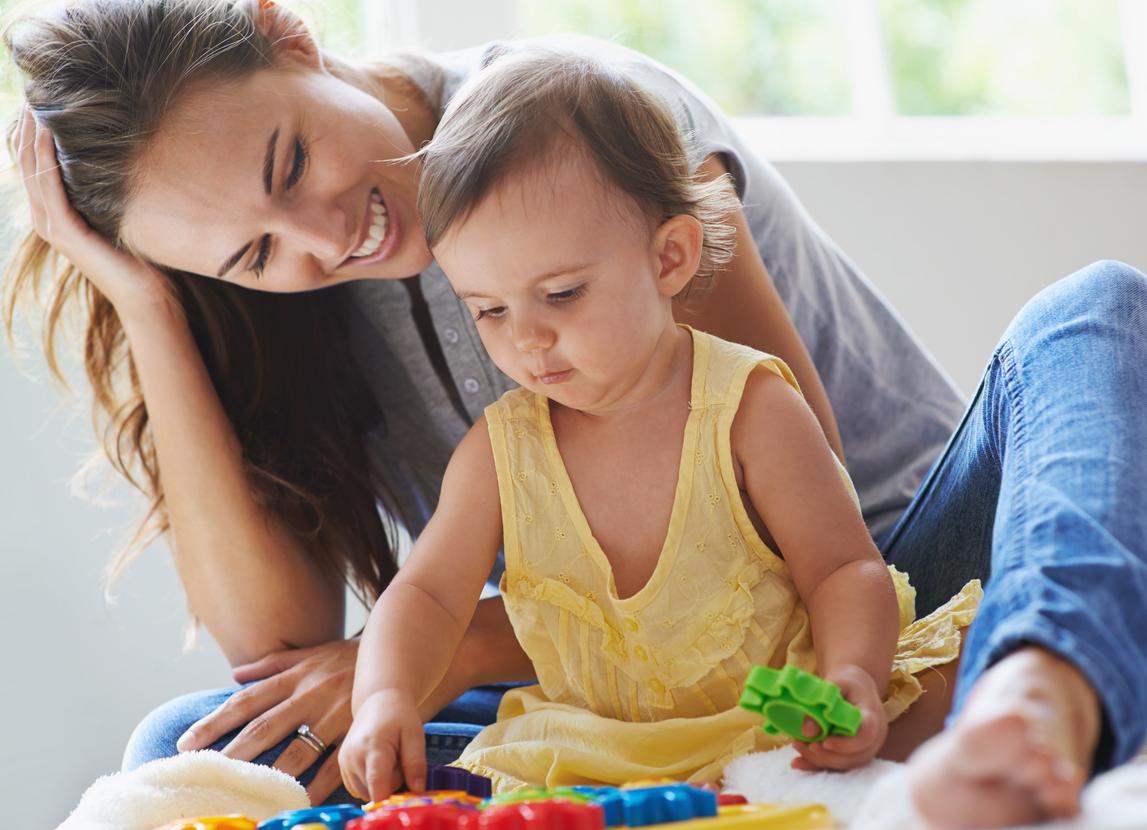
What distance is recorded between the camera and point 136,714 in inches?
67.3

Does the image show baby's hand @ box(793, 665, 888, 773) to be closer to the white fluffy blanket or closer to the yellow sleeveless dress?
the yellow sleeveless dress

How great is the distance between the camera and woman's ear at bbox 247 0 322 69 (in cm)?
113

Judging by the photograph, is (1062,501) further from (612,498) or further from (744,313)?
(744,313)

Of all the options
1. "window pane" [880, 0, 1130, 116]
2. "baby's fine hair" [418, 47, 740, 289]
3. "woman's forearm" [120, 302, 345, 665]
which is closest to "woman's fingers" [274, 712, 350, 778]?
"woman's forearm" [120, 302, 345, 665]

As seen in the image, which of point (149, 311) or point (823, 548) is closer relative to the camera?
point (823, 548)

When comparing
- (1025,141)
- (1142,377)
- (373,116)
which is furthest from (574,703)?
(1025,141)

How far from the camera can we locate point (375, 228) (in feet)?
3.64

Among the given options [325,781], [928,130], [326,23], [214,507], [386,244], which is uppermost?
[326,23]

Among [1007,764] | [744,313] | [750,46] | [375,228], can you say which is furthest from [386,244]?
[750,46]

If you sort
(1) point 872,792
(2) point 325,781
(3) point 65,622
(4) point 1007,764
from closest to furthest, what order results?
1. (4) point 1007,764
2. (1) point 872,792
3. (2) point 325,781
4. (3) point 65,622

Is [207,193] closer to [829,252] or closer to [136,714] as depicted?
[829,252]

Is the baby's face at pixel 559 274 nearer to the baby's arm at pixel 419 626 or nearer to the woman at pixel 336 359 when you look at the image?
the baby's arm at pixel 419 626

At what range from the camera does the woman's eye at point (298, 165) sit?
1.07 metres

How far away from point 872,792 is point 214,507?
2.70 ft
